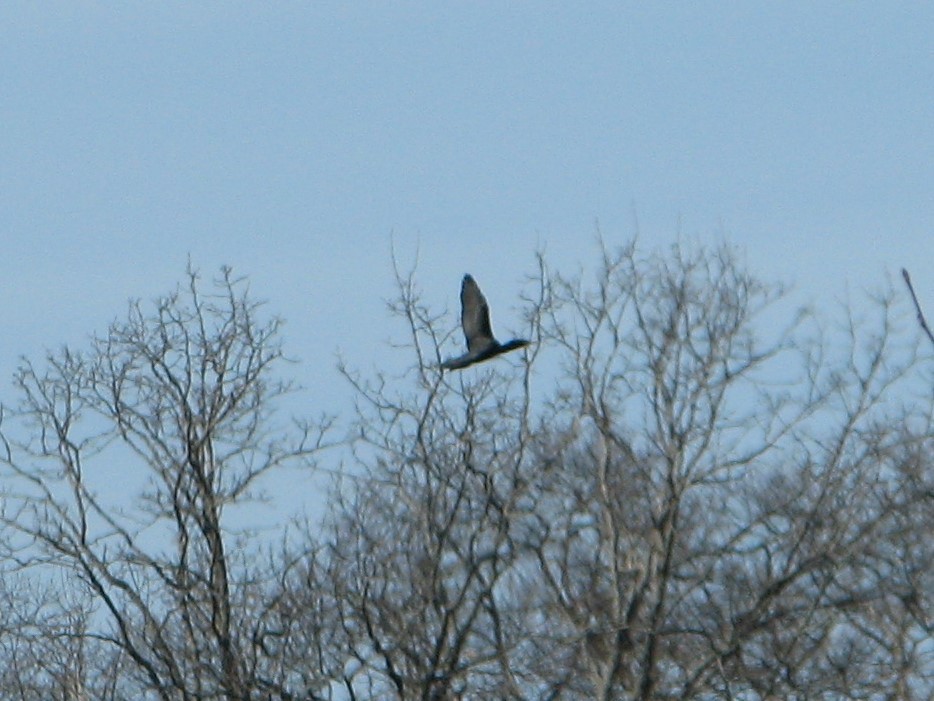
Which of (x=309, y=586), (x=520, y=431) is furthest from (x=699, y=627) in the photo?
(x=309, y=586)

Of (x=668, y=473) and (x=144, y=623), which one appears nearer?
(x=144, y=623)

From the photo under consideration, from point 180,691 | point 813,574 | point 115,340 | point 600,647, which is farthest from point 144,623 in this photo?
point 813,574

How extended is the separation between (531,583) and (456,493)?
8.83 ft

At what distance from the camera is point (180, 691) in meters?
18.0

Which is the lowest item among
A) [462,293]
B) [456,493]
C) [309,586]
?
[462,293]

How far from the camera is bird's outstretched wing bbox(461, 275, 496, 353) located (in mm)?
12695

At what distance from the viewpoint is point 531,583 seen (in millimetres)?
22156

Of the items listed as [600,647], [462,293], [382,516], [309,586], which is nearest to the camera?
[462,293]

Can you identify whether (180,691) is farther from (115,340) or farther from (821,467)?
(821,467)

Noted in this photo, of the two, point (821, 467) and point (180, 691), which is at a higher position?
point (821, 467)

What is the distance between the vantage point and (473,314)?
12.7 meters

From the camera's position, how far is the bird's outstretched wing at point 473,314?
12.7 meters

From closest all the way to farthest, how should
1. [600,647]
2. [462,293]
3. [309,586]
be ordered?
[462,293] → [309,586] → [600,647]

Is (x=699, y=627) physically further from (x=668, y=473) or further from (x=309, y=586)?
(x=309, y=586)
